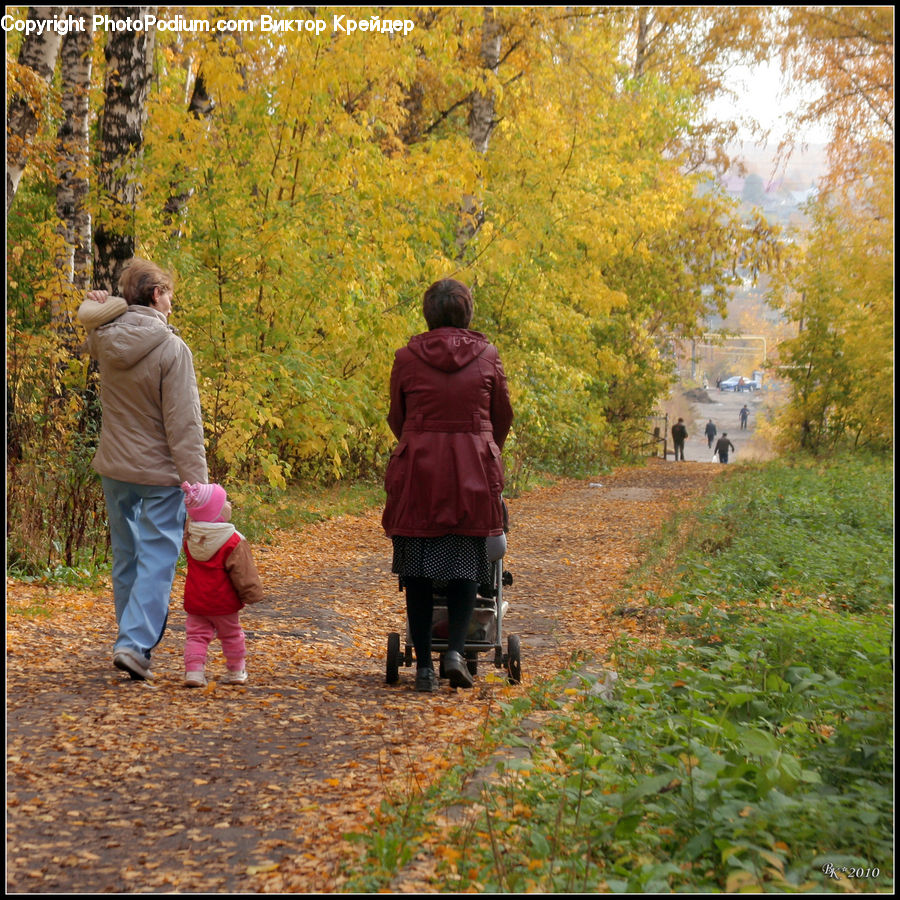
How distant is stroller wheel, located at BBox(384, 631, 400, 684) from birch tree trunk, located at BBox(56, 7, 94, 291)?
743 centimetres

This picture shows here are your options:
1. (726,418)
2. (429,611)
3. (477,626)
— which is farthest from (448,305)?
(726,418)

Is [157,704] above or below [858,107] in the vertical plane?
below

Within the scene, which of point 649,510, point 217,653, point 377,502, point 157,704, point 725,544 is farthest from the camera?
point 649,510

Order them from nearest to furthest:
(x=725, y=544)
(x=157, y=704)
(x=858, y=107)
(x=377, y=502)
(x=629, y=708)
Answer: (x=629, y=708) < (x=157, y=704) < (x=858, y=107) < (x=725, y=544) < (x=377, y=502)

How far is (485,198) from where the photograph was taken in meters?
15.9

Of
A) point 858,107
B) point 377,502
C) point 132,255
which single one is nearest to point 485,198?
point 377,502

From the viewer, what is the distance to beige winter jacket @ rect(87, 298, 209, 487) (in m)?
5.27

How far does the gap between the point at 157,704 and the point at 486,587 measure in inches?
72.1

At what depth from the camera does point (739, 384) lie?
113688mm

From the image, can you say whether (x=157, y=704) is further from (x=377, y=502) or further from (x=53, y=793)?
(x=377, y=502)

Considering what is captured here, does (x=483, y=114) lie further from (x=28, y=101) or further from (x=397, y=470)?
(x=397, y=470)

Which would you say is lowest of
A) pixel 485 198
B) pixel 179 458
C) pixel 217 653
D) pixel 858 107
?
pixel 217 653

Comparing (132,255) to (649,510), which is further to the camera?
(649,510)

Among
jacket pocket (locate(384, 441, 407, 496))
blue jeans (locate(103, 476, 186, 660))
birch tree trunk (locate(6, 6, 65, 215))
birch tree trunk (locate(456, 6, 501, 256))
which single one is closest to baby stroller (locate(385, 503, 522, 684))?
jacket pocket (locate(384, 441, 407, 496))
